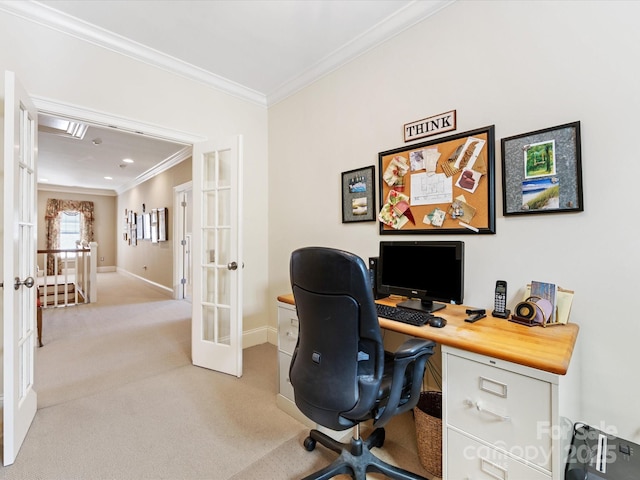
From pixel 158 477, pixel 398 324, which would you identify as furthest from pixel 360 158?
pixel 158 477

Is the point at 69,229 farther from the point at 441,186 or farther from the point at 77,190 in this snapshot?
the point at 441,186

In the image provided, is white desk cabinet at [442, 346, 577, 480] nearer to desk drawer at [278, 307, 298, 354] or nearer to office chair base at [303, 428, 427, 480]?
office chair base at [303, 428, 427, 480]

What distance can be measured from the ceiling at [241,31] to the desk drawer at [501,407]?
219cm

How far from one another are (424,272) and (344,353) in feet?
2.72

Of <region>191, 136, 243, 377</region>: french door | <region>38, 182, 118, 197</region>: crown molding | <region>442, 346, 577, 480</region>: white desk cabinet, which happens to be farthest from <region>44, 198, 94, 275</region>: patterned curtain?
<region>442, 346, 577, 480</region>: white desk cabinet

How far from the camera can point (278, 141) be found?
3.28 metres

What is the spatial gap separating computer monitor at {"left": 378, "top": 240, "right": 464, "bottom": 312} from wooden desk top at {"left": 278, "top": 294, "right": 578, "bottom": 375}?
16 centimetres

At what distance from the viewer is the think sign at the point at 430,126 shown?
6.28 ft

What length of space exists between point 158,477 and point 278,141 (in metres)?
2.92

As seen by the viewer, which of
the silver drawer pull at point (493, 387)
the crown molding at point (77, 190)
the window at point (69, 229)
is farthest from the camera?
the window at point (69, 229)

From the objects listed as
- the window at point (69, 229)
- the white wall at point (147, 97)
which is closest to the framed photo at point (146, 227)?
the window at point (69, 229)

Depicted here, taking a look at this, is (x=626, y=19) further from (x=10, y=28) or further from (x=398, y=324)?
(x=10, y=28)

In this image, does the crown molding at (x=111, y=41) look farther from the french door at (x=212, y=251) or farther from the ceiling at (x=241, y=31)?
the french door at (x=212, y=251)

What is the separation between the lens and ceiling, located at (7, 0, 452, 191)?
202 cm
